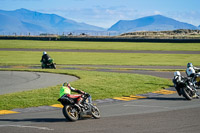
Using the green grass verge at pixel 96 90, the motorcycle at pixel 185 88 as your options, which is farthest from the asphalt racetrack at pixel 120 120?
the green grass verge at pixel 96 90

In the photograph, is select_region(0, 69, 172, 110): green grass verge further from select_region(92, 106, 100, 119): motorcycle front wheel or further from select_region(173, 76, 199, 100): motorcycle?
select_region(92, 106, 100, 119): motorcycle front wheel

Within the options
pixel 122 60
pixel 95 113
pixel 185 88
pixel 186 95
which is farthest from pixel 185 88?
pixel 122 60

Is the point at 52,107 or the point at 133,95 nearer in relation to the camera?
the point at 52,107

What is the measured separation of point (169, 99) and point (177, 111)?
4.24 metres

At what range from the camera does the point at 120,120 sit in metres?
14.5

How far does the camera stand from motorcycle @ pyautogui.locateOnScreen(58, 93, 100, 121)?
13992 millimetres

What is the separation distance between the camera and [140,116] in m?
15.4

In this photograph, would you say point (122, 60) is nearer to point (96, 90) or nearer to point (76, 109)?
point (96, 90)

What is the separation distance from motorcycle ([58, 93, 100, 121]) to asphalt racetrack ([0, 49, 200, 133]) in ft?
0.74

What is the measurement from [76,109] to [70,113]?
0.32m

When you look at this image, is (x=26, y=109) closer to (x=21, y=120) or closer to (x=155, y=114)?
Answer: (x=21, y=120)

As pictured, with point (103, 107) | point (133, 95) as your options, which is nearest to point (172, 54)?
point (133, 95)

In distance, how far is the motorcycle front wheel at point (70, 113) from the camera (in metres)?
13.9

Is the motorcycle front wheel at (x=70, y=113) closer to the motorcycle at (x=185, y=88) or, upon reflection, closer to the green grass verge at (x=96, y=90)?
the green grass verge at (x=96, y=90)
